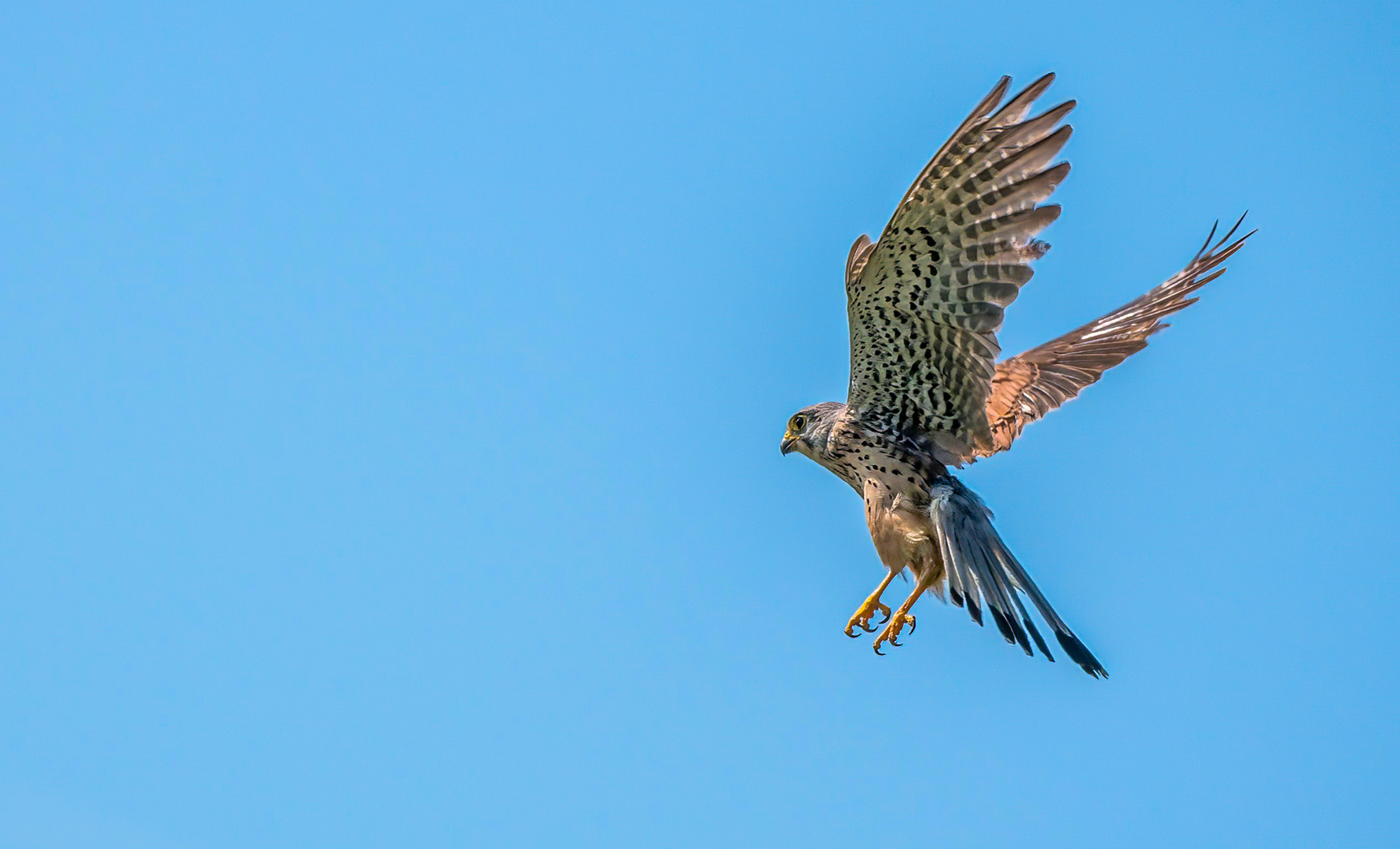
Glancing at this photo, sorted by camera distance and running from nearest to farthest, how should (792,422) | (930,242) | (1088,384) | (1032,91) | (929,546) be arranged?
(1032,91) → (930,242) → (929,546) → (792,422) → (1088,384)

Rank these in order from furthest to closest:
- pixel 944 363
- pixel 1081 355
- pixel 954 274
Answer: pixel 1081 355 → pixel 944 363 → pixel 954 274

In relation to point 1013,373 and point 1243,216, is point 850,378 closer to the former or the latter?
point 1013,373

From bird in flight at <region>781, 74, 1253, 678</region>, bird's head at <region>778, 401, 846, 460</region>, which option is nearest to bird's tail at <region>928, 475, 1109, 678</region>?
bird in flight at <region>781, 74, 1253, 678</region>

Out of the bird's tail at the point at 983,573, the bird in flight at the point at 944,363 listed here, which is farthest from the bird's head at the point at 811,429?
the bird's tail at the point at 983,573

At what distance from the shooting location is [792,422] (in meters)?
7.15

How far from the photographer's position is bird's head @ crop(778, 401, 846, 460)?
6.96m

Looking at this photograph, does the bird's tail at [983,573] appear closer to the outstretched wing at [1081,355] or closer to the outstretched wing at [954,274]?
the outstretched wing at [954,274]

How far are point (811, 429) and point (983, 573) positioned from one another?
53.1 inches

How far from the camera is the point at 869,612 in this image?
267 inches

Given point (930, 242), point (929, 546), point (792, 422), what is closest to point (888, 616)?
point (929, 546)

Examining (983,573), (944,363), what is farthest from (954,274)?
(983,573)

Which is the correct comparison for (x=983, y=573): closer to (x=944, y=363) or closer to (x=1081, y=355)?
(x=944, y=363)

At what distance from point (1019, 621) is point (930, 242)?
1590mm

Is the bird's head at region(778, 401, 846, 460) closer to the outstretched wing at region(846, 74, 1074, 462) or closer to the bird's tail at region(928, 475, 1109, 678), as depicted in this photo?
the outstretched wing at region(846, 74, 1074, 462)
